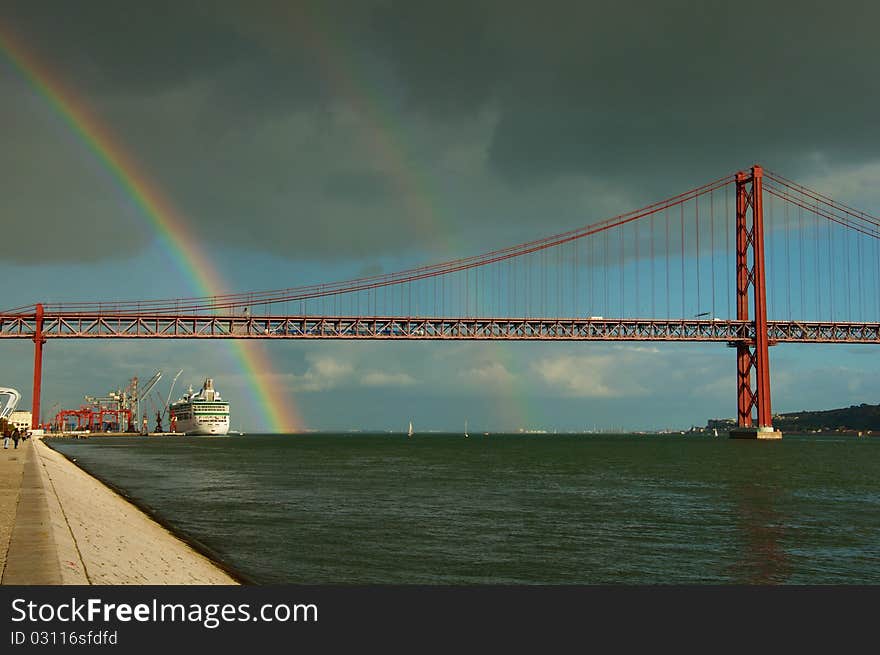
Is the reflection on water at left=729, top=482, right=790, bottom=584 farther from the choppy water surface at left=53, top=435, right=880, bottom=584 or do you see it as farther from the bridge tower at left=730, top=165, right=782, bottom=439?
the bridge tower at left=730, top=165, right=782, bottom=439

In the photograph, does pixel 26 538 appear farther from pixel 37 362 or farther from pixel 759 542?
pixel 37 362

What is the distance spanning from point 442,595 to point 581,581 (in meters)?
3.81

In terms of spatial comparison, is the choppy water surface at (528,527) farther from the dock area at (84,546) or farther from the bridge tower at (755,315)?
the bridge tower at (755,315)

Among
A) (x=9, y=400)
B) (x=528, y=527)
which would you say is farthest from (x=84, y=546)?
(x=9, y=400)

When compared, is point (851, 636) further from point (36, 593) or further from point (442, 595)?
point (36, 593)

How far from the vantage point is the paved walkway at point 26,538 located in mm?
11219

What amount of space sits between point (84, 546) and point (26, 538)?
1.34 metres

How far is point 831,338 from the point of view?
9750cm

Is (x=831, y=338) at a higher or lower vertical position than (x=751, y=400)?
higher

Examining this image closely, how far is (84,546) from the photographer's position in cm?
1547

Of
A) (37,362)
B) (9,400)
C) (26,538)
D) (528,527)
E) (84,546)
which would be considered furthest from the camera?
(9,400)

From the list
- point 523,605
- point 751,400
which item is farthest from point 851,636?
point 751,400

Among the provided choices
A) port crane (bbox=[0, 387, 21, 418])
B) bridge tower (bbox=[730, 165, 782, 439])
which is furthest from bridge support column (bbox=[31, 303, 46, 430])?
bridge tower (bbox=[730, 165, 782, 439])

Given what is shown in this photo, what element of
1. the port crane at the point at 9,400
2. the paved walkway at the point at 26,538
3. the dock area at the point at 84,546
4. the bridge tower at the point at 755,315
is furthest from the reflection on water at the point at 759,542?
the port crane at the point at 9,400
